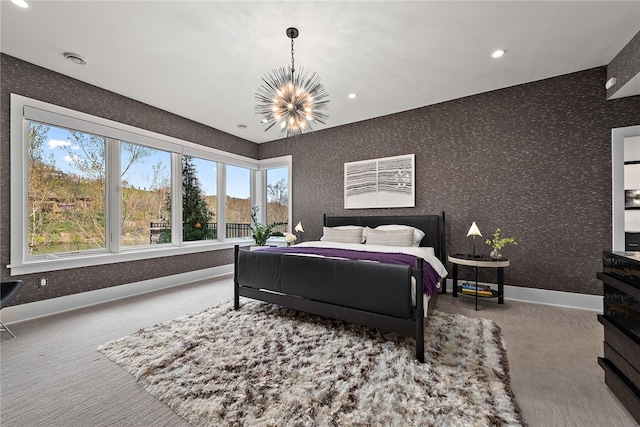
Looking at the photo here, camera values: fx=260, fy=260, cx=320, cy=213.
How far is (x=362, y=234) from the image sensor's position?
4.33 metres

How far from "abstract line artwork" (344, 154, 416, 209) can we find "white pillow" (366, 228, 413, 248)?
0.63m

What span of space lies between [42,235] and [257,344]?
9.98 ft

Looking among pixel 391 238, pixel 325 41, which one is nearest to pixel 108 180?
pixel 325 41

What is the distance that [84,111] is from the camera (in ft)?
10.9

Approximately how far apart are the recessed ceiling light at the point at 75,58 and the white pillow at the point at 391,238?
416 centimetres

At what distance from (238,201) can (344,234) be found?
8.90 ft

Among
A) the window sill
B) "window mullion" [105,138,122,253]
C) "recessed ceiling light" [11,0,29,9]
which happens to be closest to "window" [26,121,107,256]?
"window mullion" [105,138,122,253]

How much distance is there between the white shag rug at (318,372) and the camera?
4.78ft

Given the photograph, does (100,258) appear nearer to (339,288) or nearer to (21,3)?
(21,3)

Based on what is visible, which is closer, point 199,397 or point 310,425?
point 310,425

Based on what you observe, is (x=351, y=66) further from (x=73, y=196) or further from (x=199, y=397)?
(x=73, y=196)

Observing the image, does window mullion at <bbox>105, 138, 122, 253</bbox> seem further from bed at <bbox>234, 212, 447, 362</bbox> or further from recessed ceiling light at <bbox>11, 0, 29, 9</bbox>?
bed at <bbox>234, 212, 447, 362</bbox>

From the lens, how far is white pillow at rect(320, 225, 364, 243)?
430 centimetres

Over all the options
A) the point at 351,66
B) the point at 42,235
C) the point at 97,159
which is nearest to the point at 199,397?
the point at 42,235
